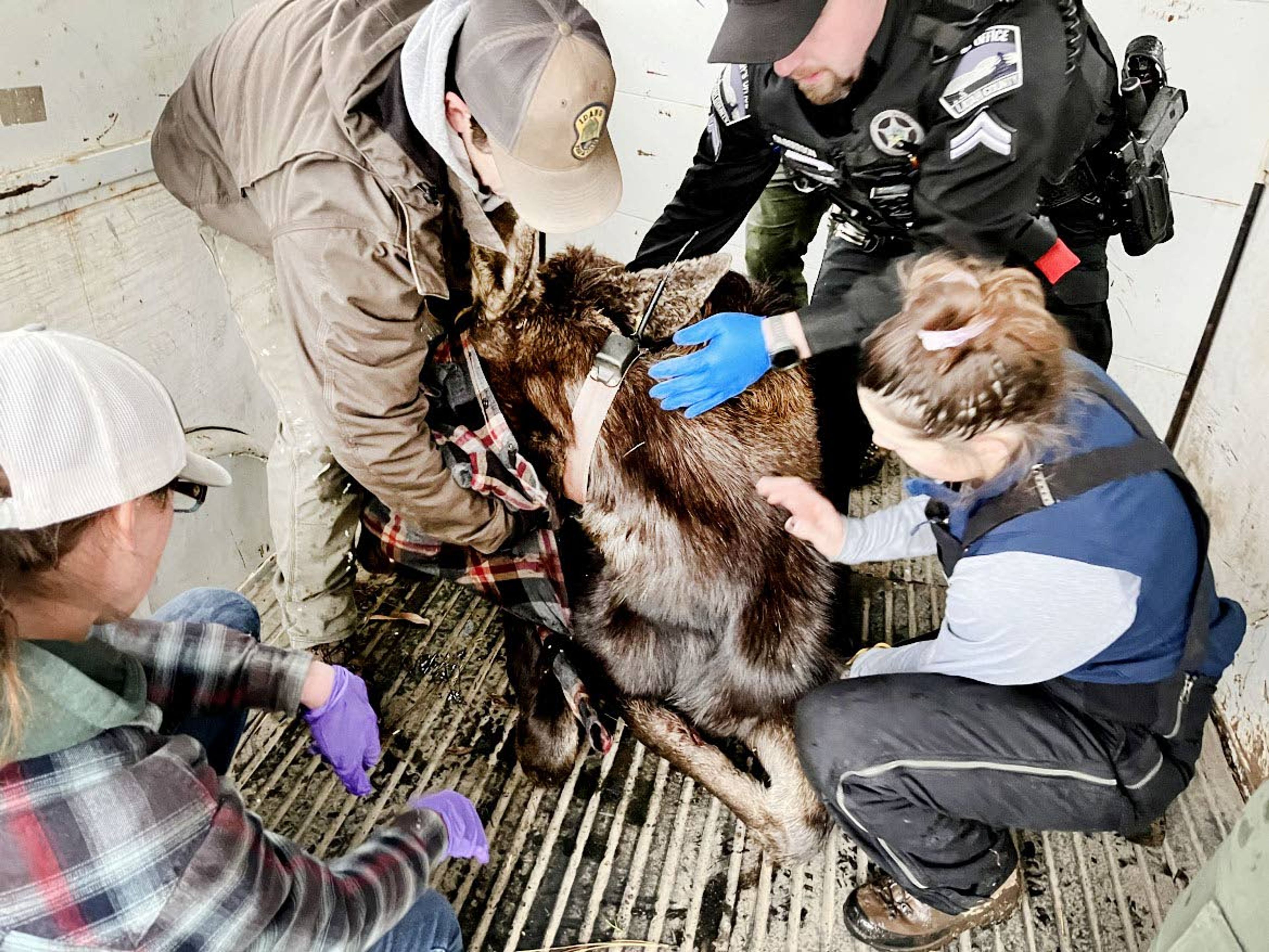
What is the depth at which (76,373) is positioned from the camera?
3.20 ft

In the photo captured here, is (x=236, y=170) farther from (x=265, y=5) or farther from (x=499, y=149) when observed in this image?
(x=499, y=149)

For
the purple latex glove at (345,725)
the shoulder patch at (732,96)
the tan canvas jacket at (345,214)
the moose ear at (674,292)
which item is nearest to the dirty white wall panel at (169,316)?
the tan canvas jacket at (345,214)

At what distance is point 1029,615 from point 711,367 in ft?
2.35

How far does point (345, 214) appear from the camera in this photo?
60.7 inches

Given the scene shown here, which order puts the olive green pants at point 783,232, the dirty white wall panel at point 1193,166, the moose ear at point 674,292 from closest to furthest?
the moose ear at point 674,292, the dirty white wall panel at point 1193,166, the olive green pants at point 783,232

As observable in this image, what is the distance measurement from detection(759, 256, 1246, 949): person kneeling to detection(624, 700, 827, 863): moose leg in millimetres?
183

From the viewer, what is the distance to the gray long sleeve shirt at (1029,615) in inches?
56.1

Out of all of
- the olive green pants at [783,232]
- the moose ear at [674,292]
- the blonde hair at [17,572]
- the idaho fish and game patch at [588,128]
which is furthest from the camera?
the olive green pants at [783,232]

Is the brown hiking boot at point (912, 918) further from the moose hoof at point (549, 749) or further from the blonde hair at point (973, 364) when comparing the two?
the blonde hair at point (973, 364)

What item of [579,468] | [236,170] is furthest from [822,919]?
[236,170]

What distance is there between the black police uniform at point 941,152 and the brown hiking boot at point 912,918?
910 mm

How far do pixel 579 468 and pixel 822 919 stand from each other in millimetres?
1113

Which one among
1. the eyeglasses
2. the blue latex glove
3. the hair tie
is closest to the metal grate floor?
the blue latex glove

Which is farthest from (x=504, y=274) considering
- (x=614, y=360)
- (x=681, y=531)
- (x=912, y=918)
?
(x=912, y=918)
